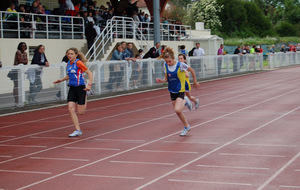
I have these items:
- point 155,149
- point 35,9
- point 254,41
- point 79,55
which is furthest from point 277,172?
point 254,41

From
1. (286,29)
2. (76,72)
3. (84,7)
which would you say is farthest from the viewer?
(286,29)

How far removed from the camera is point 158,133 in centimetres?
1081

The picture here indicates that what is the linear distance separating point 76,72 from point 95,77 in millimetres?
8766

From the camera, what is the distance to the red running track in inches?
273

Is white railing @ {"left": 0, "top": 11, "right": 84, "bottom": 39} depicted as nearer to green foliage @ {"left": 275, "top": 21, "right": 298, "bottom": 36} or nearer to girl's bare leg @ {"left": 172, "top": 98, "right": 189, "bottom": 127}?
girl's bare leg @ {"left": 172, "top": 98, "right": 189, "bottom": 127}

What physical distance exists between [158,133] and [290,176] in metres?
4.25

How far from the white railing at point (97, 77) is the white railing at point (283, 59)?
9.98 metres

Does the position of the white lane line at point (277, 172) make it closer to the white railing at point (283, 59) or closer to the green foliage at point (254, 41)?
the white railing at point (283, 59)

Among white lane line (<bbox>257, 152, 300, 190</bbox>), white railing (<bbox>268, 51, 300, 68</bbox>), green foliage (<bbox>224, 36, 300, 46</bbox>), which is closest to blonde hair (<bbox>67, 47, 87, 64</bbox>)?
white lane line (<bbox>257, 152, 300, 190</bbox>)

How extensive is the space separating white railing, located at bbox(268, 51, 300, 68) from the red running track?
24570 millimetres

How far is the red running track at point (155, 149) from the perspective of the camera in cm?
693

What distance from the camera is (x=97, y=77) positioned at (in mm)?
19703

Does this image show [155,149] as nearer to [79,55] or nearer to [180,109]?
[180,109]

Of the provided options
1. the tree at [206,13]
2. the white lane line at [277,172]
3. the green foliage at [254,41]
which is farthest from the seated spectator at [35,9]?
the tree at [206,13]
